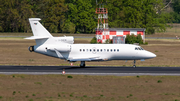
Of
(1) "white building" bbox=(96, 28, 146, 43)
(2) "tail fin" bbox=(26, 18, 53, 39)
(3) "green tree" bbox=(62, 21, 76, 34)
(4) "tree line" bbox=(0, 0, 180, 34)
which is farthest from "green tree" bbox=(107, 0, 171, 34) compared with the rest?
(2) "tail fin" bbox=(26, 18, 53, 39)

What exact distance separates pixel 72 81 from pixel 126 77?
570 centimetres

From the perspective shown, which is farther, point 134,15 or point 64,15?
point 64,15

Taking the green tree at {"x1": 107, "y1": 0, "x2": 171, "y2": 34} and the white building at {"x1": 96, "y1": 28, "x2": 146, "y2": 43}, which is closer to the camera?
the white building at {"x1": 96, "y1": 28, "x2": 146, "y2": 43}

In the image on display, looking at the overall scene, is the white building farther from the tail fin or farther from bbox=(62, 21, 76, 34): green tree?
bbox=(62, 21, 76, 34): green tree

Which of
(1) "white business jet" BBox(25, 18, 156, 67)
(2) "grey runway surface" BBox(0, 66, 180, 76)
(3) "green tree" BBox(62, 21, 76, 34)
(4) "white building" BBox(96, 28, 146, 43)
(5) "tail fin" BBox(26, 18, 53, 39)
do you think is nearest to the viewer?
(2) "grey runway surface" BBox(0, 66, 180, 76)

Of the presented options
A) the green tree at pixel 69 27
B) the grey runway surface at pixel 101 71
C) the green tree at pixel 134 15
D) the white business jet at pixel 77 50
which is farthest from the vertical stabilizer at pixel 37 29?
the green tree at pixel 69 27

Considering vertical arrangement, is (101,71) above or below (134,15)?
below

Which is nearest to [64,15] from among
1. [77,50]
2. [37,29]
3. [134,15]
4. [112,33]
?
[134,15]

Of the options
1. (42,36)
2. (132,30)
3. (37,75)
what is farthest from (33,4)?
(37,75)

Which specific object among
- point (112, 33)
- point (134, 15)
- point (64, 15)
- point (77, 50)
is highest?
point (64, 15)

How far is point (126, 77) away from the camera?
110 ft

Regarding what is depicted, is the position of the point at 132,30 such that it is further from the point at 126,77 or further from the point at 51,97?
the point at 51,97

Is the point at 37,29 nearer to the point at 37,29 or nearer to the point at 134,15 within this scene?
the point at 37,29

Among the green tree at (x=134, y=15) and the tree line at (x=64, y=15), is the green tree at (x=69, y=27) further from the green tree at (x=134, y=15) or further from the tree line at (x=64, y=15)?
the green tree at (x=134, y=15)
